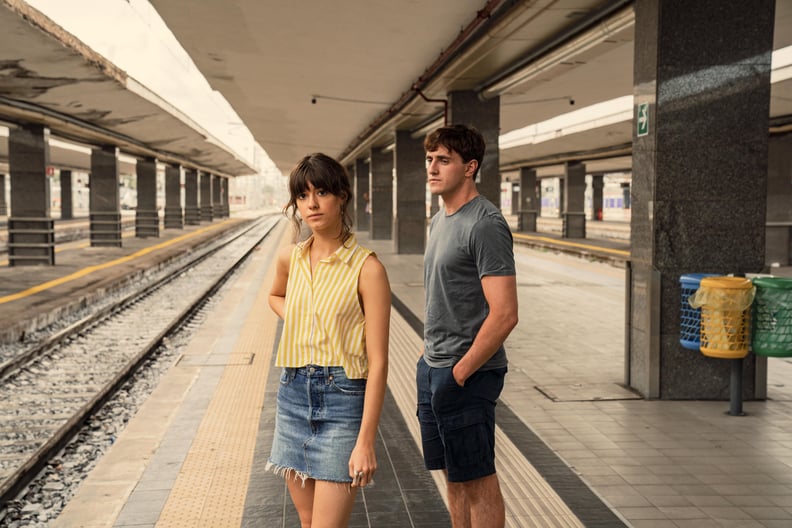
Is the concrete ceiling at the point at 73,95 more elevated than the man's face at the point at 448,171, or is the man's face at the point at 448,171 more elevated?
the concrete ceiling at the point at 73,95

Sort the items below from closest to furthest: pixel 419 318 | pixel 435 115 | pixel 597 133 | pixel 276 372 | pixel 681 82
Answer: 1. pixel 681 82
2. pixel 276 372
3. pixel 419 318
4. pixel 435 115
5. pixel 597 133

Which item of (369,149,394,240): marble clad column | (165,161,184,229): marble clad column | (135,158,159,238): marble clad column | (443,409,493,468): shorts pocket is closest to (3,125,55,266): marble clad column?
(135,158,159,238): marble clad column

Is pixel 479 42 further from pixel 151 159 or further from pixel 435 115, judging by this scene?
pixel 151 159

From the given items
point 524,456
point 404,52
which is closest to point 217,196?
point 404,52

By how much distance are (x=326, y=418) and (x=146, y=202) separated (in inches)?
1287

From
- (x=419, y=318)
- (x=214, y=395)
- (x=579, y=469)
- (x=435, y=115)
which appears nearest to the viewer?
(x=579, y=469)

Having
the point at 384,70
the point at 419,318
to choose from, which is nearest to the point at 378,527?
the point at 419,318

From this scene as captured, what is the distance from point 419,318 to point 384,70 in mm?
5398

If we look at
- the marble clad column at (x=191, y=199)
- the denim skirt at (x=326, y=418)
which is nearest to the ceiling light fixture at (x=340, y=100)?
the denim skirt at (x=326, y=418)

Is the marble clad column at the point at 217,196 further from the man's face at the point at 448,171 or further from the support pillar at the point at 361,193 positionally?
the man's face at the point at 448,171

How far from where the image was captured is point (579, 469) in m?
5.15

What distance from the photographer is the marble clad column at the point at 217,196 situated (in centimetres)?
6250

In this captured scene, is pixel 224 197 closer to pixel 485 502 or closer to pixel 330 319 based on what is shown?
pixel 485 502

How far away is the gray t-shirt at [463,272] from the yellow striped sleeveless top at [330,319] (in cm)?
59
